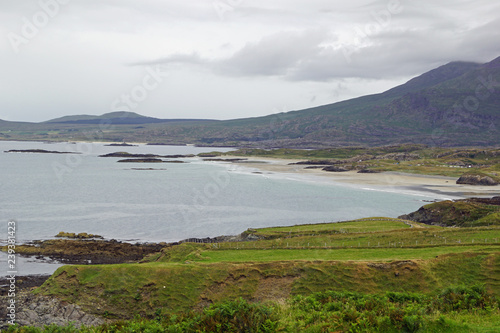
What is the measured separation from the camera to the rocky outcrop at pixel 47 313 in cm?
2955

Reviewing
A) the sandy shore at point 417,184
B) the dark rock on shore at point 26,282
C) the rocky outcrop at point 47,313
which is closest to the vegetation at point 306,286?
the rocky outcrop at point 47,313

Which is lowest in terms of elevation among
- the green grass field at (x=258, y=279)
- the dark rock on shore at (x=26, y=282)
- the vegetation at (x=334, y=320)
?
the dark rock on shore at (x=26, y=282)

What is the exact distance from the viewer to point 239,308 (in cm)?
1873

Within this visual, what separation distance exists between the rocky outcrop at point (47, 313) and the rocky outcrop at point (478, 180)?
411ft

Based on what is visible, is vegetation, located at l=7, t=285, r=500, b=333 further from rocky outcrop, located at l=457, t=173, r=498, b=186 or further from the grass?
rocky outcrop, located at l=457, t=173, r=498, b=186

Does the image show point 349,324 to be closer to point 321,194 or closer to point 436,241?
point 436,241

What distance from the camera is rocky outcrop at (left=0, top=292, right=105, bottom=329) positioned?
96.9 ft

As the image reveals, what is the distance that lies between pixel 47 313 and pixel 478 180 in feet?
421

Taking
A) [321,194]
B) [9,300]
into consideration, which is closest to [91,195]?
[321,194]

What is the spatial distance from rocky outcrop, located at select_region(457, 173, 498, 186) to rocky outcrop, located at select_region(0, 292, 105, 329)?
411 feet

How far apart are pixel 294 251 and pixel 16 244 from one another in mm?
38175

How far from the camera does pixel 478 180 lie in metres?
129

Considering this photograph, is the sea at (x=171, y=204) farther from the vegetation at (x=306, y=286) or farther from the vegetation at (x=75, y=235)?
the vegetation at (x=306, y=286)

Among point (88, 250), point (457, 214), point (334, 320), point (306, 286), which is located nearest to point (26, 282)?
point (88, 250)
